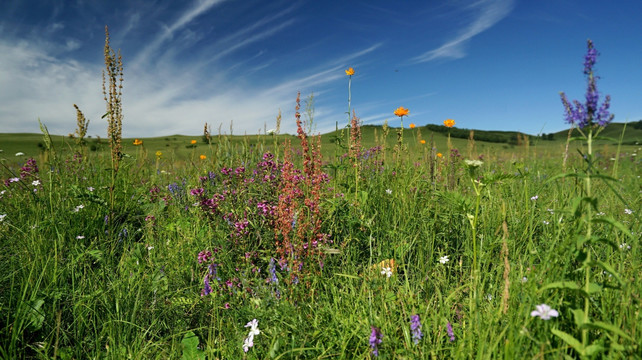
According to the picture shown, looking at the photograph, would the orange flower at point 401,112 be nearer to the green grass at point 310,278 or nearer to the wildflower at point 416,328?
the green grass at point 310,278

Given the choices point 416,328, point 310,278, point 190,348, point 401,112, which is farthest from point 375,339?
point 401,112

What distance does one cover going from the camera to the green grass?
1476 mm

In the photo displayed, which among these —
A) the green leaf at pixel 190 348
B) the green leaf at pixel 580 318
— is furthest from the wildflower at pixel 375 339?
the green leaf at pixel 190 348

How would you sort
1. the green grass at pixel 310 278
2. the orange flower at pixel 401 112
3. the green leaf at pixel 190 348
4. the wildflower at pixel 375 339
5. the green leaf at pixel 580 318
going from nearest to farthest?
the green leaf at pixel 580 318
the wildflower at pixel 375 339
the green grass at pixel 310 278
the green leaf at pixel 190 348
the orange flower at pixel 401 112

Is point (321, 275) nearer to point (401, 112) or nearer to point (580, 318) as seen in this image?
point (580, 318)

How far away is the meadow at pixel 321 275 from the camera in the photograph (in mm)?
1396

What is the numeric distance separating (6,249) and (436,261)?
310 centimetres

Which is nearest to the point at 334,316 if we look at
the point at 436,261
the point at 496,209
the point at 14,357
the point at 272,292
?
the point at 272,292

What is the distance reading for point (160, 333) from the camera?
2.04 m

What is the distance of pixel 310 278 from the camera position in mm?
1930

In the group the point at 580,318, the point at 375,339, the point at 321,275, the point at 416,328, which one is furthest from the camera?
the point at 321,275

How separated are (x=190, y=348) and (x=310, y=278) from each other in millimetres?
736

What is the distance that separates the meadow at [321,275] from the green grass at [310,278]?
0.6 inches

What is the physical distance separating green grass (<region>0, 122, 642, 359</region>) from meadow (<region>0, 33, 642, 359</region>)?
0.05 feet
